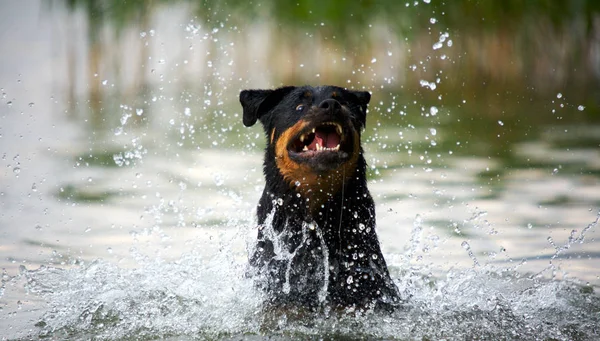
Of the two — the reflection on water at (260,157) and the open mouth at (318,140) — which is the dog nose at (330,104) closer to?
the open mouth at (318,140)

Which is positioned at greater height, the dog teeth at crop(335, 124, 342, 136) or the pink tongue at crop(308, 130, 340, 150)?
the dog teeth at crop(335, 124, 342, 136)

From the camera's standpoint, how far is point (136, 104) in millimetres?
13102

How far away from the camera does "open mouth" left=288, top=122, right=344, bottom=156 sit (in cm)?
538

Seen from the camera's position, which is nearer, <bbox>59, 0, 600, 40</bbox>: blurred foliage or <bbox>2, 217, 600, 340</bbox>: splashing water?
<bbox>2, 217, 600, 340</bbox>: splashing water

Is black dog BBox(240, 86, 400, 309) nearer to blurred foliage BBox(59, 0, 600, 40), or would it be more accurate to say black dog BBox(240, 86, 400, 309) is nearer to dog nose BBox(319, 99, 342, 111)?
dog nose BBox(319, 99, 342, 111)

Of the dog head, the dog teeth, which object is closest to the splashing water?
the dog head

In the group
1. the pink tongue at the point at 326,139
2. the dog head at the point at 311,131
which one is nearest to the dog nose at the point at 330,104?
the dog head at the point at 311,131

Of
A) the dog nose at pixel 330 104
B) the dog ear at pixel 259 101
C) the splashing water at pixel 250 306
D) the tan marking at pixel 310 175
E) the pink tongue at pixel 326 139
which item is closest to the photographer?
the splashing water at pixel 250 306

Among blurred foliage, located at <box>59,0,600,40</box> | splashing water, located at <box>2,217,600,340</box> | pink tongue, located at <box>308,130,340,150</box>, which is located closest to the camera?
splashing water, located at <box>2,217,600,340</box>

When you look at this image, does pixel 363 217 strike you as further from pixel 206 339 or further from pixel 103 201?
pixel 103 201

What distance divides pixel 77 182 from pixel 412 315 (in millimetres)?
5130

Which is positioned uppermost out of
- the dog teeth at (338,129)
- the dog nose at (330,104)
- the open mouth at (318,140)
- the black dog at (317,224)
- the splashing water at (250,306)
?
the dog nose at (330,104)

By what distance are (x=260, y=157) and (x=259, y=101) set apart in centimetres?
521

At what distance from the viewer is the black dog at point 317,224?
211 inches
